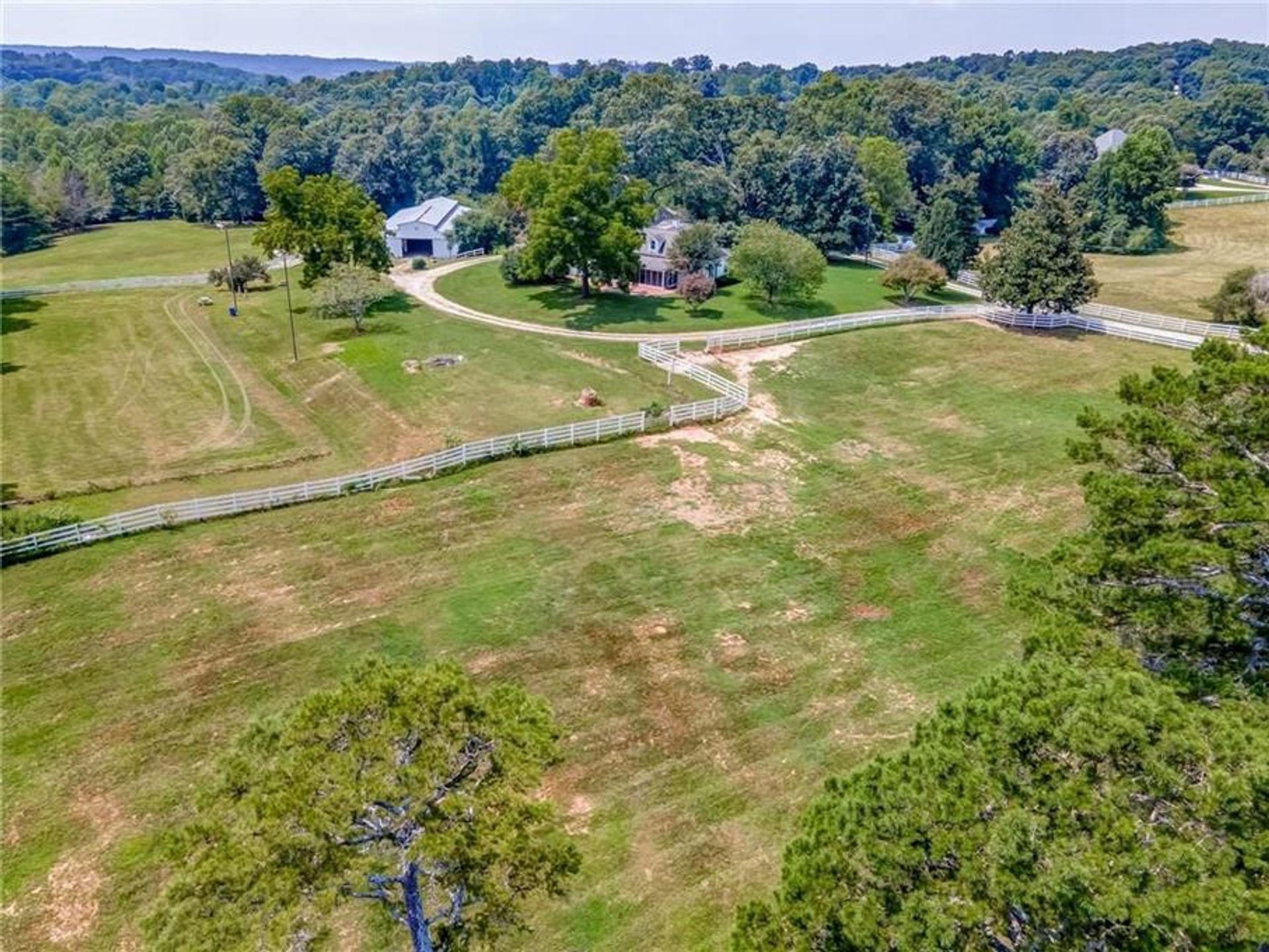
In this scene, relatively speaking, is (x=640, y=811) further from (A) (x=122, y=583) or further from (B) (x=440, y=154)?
(B) (x=440, y=154)

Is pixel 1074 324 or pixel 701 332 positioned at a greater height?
pixel 1074 324

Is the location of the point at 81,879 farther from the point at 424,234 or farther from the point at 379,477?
the point at 424,234

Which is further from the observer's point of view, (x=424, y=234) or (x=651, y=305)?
(x=424, y=234)

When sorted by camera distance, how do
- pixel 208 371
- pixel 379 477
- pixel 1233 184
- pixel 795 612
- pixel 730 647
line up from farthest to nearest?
pixel 1233 184
pixel 208 371
pixel 379 477
pixel 795 612
pixel 730 647

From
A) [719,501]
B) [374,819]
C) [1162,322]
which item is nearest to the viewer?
[374,819]

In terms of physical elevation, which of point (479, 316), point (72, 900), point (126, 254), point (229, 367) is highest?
point (126, 254)

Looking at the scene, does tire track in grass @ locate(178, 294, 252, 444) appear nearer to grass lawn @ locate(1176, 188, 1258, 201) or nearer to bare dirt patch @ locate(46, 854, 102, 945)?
bare dirt patch @ locate(46, 854, 102, 945)

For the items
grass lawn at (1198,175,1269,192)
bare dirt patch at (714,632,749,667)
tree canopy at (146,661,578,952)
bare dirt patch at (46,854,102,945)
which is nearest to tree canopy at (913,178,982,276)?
bare dirt patch at (714,632,749,667)

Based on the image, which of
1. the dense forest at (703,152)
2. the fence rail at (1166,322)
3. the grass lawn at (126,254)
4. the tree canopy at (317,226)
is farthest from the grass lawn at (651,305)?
the grass lawn at (126,254)

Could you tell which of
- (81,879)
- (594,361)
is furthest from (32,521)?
(594,361)
